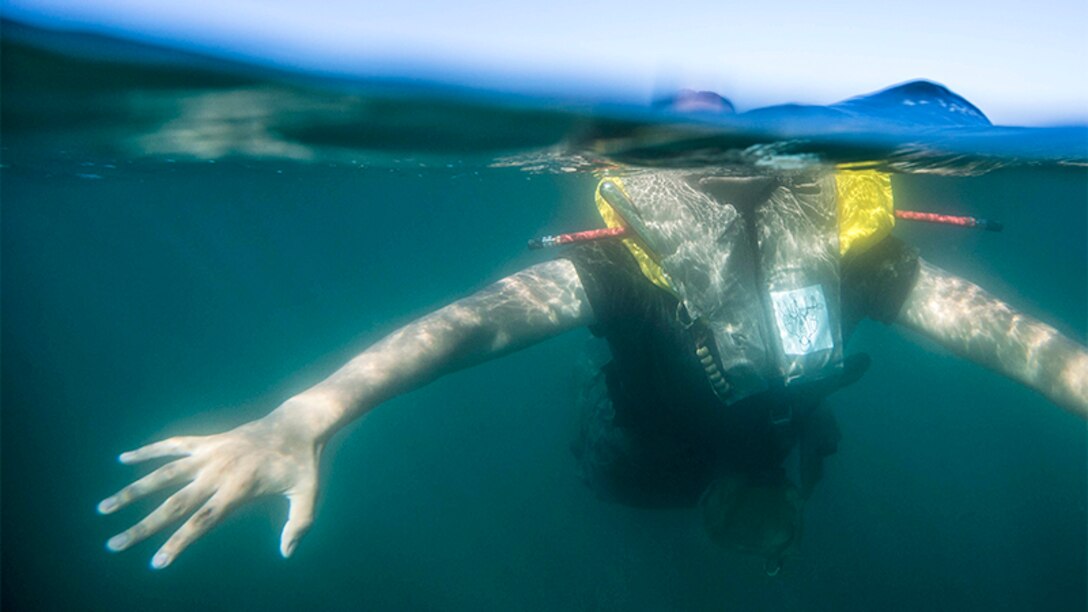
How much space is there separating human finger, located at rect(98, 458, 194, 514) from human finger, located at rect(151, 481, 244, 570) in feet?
0.59

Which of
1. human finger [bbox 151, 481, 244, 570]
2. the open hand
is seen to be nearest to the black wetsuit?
the open hand

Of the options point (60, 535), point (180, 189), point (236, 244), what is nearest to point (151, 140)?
point (180, 189)

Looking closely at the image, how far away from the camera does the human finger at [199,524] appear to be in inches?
93.4

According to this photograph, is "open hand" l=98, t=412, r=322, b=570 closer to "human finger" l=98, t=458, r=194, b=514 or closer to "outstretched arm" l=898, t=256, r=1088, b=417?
"human finger" l=98, t=458, r=194, b=514

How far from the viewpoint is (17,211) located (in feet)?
70.0

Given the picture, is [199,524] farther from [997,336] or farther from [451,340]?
[997,336]

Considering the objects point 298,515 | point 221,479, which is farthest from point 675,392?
point 221,479

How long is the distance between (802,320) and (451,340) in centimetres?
231

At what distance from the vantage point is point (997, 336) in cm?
438

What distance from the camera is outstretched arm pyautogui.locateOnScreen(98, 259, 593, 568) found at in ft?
8.34

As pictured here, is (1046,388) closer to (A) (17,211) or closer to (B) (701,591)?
(B) (701,591)

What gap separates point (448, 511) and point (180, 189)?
1329cm

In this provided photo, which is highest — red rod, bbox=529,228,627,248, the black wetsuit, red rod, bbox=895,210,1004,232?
red rod, bbox=895,210,1004,232

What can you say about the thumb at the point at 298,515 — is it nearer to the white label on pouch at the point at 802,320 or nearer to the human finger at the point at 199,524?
the human finger at the point at 199,524
